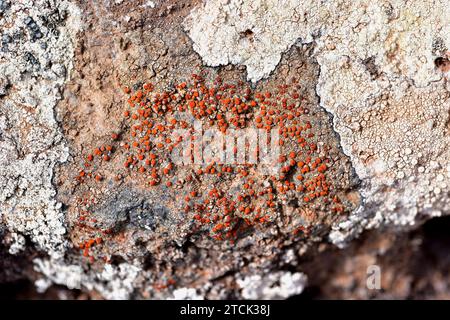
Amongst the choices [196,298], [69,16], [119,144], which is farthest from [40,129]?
[196,298]

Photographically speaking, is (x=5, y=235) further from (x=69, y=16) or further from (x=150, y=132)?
(x=69, y=16)

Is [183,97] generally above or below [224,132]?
above

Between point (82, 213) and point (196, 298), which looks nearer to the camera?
point (82, 213)

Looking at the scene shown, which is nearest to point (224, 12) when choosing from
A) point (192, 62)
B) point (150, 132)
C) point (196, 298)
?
point (192, 62)

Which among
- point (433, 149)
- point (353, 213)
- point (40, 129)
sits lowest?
point (353, 213)

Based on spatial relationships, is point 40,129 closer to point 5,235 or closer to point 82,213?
point 82,213

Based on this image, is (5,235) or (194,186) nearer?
(194,186)

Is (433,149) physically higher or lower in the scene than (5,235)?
higher

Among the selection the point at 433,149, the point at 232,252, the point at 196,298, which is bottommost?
the point at 196,298

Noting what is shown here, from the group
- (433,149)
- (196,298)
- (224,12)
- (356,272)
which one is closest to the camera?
(224,12)

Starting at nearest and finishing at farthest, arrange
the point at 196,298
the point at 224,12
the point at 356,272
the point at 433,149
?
1. the point at 224,12
2. the point at 433,149
3. the point at 196,298
4. the point at 356,272
